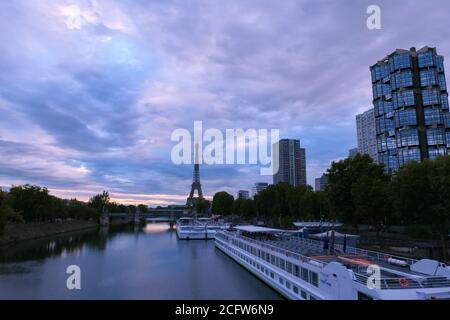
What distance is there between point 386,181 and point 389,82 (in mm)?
65899

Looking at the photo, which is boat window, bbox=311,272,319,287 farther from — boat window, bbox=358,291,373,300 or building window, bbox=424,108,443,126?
building window, bbox=424,108,443,126

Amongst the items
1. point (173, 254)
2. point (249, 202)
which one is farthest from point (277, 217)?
point (173, 254)

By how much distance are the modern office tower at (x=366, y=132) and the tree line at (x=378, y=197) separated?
88546mm

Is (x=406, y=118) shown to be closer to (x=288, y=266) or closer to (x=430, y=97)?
(x=430, y=97)

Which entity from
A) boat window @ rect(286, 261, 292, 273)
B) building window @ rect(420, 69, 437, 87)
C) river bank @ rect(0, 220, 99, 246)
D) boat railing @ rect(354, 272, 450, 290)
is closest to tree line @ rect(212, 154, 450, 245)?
boat window @ rect(286, 261, 292, 273)

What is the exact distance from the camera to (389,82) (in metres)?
117

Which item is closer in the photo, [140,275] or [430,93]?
[140,275]

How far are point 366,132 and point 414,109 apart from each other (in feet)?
251

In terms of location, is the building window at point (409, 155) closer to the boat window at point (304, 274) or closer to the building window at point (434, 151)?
the building window at point (434, 151)

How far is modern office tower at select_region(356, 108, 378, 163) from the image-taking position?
177 meters

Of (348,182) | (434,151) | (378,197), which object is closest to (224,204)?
(434,151)

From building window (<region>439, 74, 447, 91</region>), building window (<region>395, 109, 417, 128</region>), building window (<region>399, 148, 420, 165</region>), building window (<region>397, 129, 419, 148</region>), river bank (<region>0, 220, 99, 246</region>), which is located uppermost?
building window (<region>439, 74, 447, 91</region>)

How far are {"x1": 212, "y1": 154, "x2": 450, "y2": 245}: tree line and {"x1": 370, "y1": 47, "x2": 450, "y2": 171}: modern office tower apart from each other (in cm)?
3368
